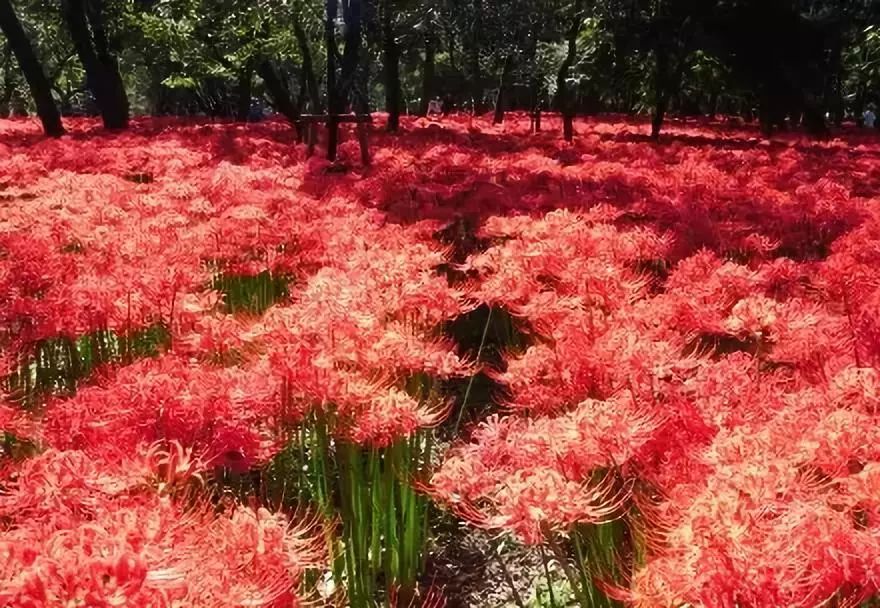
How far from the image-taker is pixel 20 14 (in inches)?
1034

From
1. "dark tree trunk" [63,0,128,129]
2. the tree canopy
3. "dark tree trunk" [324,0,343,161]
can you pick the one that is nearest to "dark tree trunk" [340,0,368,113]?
the tree canopy

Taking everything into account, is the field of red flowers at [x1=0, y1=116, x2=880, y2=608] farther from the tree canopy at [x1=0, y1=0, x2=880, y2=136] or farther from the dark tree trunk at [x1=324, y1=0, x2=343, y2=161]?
the tree canopy at [x1=0, y1=0, x2=880, y2=136]

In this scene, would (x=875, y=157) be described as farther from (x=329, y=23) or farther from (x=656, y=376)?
(x=656, y=376)

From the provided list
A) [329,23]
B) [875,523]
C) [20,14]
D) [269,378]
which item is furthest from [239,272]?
[20,14]

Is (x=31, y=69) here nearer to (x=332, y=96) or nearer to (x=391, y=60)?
(x=332, y=96)

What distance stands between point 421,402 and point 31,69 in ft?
42.2

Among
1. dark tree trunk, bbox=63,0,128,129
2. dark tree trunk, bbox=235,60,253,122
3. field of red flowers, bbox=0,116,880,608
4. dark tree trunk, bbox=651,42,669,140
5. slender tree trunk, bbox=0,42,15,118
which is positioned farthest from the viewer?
slender tree trunk, bbox=0,42,15,118

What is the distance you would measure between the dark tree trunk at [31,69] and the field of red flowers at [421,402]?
8.30 m

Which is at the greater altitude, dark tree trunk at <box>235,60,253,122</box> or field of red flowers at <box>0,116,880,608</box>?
dark tree trunk at <box>235,60,253,122</box>

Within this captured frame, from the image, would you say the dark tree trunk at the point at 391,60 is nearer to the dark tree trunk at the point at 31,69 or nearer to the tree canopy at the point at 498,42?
the tree canopy at the point at 498,42

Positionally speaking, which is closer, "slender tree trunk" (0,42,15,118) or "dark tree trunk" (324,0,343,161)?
"dark tree trunk" (324,0,343,161)

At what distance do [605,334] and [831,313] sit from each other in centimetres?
129

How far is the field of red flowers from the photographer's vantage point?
6.22 ft

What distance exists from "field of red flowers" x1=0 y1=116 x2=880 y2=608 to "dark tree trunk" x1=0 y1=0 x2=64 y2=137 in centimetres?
830
